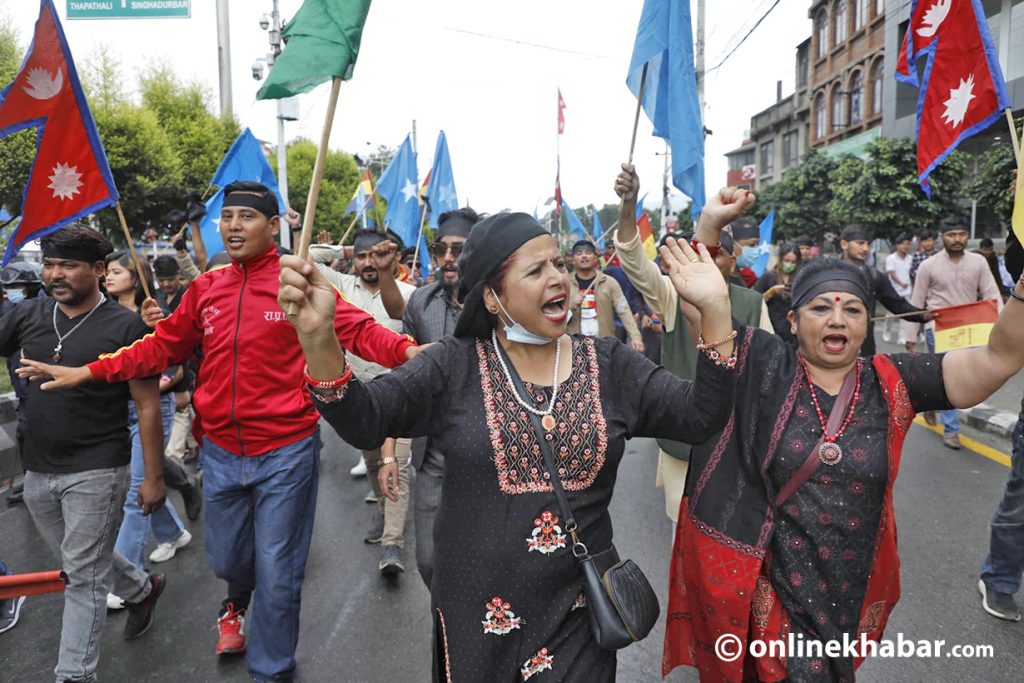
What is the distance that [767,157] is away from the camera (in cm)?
4541

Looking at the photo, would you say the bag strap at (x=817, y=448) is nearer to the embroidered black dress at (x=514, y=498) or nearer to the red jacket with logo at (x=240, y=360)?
the embroidered black dress at (x=514, y=498)

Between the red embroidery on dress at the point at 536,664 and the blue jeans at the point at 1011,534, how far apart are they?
2703 mm

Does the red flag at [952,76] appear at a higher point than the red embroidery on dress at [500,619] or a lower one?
higher

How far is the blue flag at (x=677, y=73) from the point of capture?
3982mm

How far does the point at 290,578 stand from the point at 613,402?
1844mm

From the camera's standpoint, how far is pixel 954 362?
2.32 m

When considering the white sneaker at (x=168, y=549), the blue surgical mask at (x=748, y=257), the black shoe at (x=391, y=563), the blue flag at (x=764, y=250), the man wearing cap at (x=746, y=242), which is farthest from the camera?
the blue flag at (x=764, y=250)

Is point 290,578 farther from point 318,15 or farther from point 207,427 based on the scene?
point 318,15

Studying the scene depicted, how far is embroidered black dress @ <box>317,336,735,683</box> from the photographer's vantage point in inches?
77.1

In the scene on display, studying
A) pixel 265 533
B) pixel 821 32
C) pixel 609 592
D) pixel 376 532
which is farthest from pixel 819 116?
pixel 609 592

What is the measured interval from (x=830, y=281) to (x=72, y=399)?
3062mm

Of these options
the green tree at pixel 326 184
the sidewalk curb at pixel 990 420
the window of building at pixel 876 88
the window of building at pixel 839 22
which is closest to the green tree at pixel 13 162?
the sidewalk curb at pixel 990 420

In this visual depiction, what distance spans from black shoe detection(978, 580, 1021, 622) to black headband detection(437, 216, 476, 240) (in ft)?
10.7

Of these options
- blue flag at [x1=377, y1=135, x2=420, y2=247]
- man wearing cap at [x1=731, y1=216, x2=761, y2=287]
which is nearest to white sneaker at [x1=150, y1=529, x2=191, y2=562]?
man wearing cap at [x1=731, y1=216, x2=761, y2=287]
